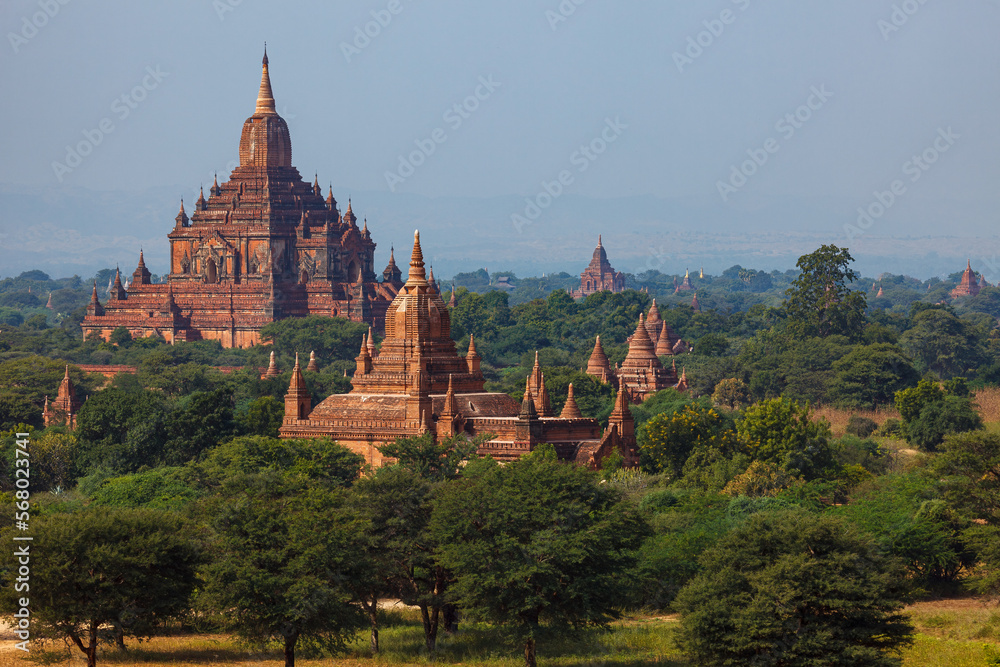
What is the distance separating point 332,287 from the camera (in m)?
134

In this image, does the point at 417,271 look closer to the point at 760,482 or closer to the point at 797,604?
the point at 760,482

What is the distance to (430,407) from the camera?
65.1m

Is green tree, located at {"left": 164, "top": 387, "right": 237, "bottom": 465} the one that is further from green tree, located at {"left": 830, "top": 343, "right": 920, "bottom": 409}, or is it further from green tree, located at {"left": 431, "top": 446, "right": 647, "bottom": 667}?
green tree, located at {"left": 830, "top": 343, "right": 920, "bottom": 409}

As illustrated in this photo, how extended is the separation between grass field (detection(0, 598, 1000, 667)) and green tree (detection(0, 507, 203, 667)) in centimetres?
148

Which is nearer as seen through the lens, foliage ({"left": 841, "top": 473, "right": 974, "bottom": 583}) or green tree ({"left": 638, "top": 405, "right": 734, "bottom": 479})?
foliage ({"left": 841, "top": 473, "right": 974, "bottom": 583})

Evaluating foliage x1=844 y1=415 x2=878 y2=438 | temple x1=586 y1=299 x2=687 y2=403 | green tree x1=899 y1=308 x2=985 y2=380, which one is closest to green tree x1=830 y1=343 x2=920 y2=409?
foliage x1=844 y1=415 x2=878 y2=438

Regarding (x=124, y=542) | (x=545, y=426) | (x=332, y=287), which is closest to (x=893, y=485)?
(x=545, y=426)

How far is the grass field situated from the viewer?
46938 mm

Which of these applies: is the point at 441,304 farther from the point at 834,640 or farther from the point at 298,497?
the point at 834,640

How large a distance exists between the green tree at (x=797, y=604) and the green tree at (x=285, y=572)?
25.6 ft

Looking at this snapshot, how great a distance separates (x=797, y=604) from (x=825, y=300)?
83123 mm

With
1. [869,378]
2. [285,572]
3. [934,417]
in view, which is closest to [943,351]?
[869,378]

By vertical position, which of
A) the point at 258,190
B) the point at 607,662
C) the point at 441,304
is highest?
the point at 258,190

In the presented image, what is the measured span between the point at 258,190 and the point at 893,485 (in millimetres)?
78733
